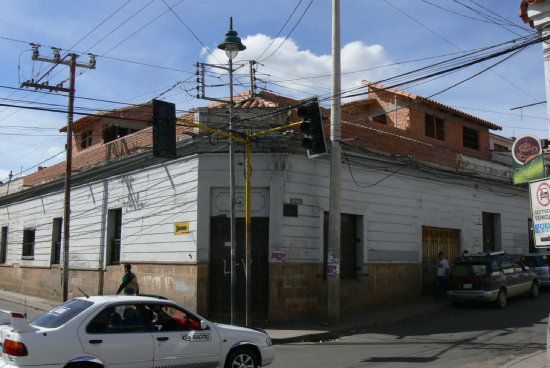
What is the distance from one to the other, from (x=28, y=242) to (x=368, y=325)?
739 inches

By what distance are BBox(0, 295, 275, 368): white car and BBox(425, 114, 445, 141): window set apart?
17809 mm

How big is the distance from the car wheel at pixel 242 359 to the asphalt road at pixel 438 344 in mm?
1252

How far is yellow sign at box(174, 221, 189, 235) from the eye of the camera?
1446cm

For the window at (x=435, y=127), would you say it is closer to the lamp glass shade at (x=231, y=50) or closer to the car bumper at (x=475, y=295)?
the car bumper at (x=475, y=295)

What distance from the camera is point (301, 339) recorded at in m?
11.9

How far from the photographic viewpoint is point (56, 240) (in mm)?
22078

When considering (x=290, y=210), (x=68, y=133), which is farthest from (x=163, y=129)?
(x=68, y=133)

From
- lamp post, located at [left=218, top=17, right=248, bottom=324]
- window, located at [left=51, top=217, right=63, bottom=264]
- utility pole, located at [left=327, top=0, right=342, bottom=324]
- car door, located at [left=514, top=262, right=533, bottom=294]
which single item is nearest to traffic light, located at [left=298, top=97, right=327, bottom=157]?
utility pole, located at [left=327, top=0, right=342, bottom=324]

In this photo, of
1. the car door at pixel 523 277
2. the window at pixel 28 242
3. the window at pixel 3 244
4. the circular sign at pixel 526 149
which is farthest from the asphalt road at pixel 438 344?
the window at pixel 3 244

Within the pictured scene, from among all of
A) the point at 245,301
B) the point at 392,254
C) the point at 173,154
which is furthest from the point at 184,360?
the point at 392,254

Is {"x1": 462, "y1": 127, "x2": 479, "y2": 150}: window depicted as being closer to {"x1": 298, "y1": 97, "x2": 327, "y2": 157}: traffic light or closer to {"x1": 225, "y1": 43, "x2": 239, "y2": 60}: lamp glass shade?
{"x1": 225, "y1": 43, "x2": 239, "y2": 60}: lamp glass shade

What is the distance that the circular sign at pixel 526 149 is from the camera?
891 centimetres

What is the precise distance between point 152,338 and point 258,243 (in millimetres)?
7461

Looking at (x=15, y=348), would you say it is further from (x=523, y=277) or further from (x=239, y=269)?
(x=523, y=277)
